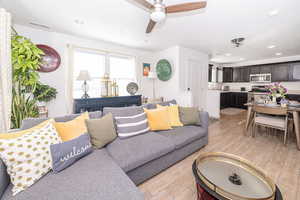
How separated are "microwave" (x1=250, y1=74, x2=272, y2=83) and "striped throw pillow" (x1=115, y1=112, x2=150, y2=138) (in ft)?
21.5

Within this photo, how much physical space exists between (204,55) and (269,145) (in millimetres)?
3494

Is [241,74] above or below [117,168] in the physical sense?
above

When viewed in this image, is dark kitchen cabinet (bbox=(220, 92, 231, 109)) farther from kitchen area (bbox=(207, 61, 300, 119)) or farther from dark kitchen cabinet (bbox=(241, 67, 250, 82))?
dark kitchen cabinet (bbox=(241, 67, 250, 82))

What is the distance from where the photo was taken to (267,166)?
73.4 inches

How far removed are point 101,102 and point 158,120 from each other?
1.92 metres

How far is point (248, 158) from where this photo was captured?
2.06 m

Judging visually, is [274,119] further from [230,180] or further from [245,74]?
[245,74]

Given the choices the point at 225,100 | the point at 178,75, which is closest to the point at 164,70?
the point at 178,75

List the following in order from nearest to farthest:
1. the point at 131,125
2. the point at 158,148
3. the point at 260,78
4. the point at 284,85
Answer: the point at 158,148 < the point at 131,125 < the point at 284,85 < the point at 260,78

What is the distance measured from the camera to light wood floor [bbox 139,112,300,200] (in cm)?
143

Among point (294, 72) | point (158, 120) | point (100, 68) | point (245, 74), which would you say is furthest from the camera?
point (245, 74)

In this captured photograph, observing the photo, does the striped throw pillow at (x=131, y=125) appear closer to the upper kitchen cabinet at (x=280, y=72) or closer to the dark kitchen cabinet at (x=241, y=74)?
the upper kitchen cabinet at (x=280, y=72)

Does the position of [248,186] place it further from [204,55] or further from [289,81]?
[289,81]

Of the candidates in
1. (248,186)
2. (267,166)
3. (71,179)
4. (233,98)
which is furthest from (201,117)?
(233,98)
